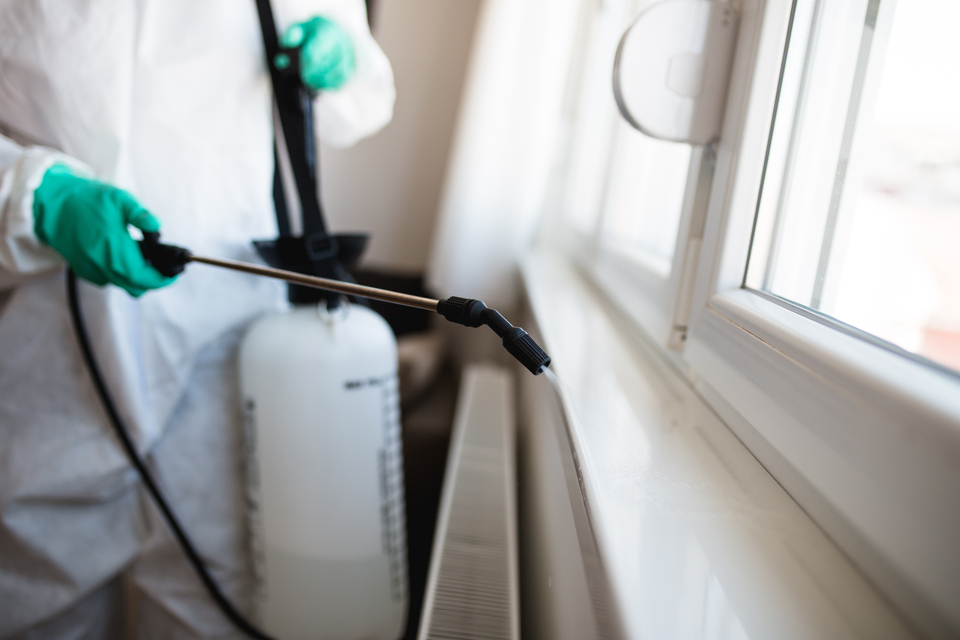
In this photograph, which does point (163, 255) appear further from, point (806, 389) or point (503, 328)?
point (806, 389)

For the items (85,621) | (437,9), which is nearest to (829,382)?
(85,621)

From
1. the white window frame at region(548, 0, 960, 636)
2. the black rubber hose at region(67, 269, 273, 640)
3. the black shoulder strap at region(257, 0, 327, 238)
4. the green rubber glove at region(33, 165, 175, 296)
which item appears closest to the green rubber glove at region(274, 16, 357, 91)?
the black shoulder strap at region(257, 0, 327, 238)

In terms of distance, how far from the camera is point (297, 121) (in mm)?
774

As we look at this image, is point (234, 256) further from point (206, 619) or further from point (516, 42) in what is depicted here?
point (516, 42)

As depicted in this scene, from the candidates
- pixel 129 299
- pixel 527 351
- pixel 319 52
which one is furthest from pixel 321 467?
pixel 319 52

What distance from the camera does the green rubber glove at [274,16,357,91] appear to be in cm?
72

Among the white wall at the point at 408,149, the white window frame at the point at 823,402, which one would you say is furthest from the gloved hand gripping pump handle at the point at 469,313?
the white wall at the point at 408,149

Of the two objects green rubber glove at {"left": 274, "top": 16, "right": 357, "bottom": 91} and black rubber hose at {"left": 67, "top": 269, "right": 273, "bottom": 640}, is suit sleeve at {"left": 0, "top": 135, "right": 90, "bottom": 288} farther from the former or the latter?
green rubber glove at {"left": 274, "top": 16, "right": 357, "bottom": 91}

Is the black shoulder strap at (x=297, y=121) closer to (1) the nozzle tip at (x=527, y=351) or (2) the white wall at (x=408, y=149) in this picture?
(1) the nozzle tip at (x=527, y=351)

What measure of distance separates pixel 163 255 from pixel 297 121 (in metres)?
0.31

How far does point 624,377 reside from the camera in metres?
0.53

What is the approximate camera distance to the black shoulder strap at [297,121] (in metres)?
0.74

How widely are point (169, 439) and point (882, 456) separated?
878 mm

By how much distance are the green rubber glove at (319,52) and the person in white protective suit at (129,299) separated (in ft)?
0.12
